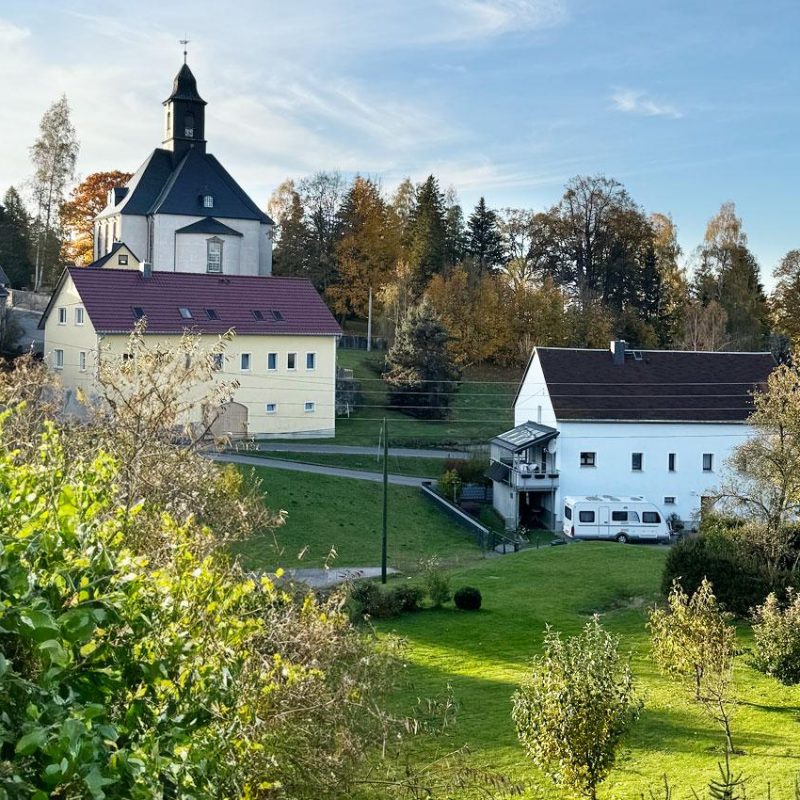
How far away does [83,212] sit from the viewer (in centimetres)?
8100

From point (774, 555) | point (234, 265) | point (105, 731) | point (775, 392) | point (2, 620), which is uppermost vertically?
point (234, 265)

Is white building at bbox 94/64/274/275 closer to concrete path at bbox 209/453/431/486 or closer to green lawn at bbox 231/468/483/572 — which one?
concrete path at bbox 209/453/431/486

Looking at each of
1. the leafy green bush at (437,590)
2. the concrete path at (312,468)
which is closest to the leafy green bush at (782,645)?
the leafy green bush at (437,590)

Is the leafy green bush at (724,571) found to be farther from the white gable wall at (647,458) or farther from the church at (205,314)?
the church at (205,314)

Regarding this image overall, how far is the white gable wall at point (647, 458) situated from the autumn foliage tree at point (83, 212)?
1964 inches

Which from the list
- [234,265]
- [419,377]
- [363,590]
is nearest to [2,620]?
[363,590]

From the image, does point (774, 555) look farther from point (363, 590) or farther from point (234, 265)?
point (234, 265)

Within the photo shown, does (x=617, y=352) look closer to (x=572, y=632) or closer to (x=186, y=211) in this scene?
(x=572, y=632)

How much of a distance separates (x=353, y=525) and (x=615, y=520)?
460 inches

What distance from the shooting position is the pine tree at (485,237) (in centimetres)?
8562

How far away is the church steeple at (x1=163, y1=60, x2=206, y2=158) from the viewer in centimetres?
6838

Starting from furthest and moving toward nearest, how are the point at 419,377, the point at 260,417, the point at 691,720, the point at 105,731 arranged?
the point at 419,377 < the point at 260,417 < the point at 691,720 < the point at 105,731

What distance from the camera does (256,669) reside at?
7.93 meters

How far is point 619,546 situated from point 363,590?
13879 mm
